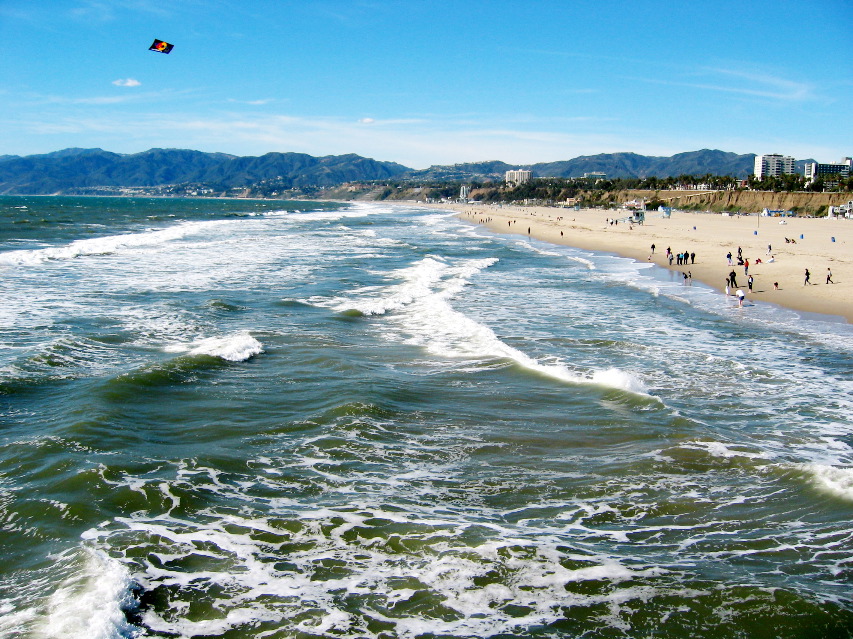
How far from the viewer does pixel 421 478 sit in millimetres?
9406

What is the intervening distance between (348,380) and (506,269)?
25838 millimetres

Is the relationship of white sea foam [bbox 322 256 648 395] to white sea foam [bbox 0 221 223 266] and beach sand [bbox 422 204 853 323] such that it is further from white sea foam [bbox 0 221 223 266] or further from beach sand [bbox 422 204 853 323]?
white sea foam [bbox 0 221 223 266]

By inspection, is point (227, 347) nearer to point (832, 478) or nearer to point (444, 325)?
point (444, 325)

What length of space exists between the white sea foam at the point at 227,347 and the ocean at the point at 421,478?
11 cm

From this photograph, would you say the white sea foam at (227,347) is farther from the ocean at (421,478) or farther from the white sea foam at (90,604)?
the white sea foam at (90,604)

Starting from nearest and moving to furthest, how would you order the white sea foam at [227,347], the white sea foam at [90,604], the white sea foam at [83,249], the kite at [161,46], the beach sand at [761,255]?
the white sea foam at [90,604] < the white sea foam at [227,347] < the kite at [161,46] < the beach sand at [761,255] < the white sea foam at [83,249]

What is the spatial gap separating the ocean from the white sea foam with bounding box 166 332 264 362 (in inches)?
4.3

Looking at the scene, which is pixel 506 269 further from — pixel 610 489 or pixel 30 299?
pixel 610 489

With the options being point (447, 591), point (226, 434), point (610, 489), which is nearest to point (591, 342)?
point (610, 489)

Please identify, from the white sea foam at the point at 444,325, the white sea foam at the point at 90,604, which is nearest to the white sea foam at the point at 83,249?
the white sea foam at the point at 444,325

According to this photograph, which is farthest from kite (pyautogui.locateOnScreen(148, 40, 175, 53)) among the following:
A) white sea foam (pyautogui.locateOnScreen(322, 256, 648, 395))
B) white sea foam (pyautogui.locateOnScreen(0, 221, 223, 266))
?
white sea foam (pyautogui.locateOnScreen(0, 221, 223, 266))

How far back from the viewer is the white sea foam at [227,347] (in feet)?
52.2

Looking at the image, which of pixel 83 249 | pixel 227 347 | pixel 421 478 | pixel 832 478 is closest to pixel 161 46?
pixel 227 347

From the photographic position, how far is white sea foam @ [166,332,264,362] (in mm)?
15914
